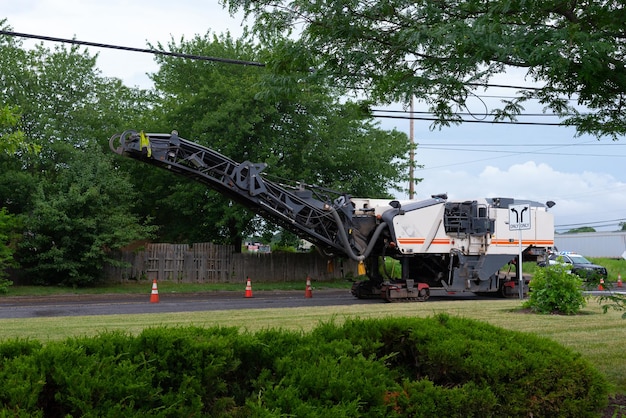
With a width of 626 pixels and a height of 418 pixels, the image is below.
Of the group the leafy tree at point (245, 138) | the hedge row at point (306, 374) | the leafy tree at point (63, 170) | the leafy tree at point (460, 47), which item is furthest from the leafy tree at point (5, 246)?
the hedge row at point (306, 374)

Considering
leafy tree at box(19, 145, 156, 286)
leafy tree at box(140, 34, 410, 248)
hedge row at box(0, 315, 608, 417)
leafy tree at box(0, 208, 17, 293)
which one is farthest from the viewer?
leafy tree at box(140, 34, 410, 248)

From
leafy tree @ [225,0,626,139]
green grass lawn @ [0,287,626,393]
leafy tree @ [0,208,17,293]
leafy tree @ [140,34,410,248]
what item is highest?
leafy tree @ [140,34,410,248]

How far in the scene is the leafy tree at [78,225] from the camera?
24.1 m

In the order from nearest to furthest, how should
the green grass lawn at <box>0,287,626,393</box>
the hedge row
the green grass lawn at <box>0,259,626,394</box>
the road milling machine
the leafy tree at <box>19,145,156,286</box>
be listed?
the hedge row, the green grass lawn at <box>0,259,626,394</box>, the green grass lawn at <box>0,287,626,393</box>, the road milling machine, the leafy tree at <box>19,145,156,286</box>

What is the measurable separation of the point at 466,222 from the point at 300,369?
51.4ft

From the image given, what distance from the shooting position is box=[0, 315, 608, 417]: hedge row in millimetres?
3680

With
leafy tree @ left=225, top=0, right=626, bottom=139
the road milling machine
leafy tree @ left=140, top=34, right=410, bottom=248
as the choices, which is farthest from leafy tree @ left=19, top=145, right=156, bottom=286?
leafy tree @ left=225, top=0, right=626, bottom=139

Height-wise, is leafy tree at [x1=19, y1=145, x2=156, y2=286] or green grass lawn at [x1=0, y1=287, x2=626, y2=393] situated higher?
leafy tree at [x1=19, y1=145, x2=156, y2=286]

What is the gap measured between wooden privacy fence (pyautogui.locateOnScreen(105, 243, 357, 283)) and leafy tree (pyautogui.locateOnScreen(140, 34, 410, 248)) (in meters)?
1.20

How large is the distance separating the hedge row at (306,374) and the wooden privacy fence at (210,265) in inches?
885

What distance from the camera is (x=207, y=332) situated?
4.56 m

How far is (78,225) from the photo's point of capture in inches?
951

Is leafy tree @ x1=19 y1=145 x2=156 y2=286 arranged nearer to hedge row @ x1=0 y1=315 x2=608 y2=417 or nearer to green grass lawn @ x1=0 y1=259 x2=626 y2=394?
green grass lawn @ x1=0 y1=259 x2=626 y2=394

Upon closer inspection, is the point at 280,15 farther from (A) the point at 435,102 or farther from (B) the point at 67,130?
(B) the point at 67,130
